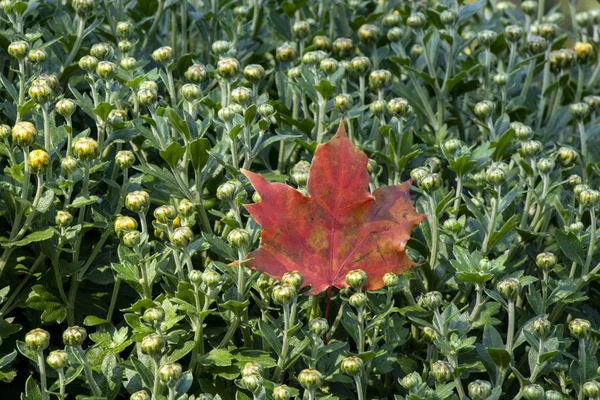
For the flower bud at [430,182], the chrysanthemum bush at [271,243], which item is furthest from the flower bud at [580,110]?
the flower bud at [430,182]

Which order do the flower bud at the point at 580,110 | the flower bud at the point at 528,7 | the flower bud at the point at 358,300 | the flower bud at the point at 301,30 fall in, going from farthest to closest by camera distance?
the flower bud at the point at 528,7, the flower bud at the point at 301,30, the flower bud at the point at 580,110, the flower bud at the point at 358,300

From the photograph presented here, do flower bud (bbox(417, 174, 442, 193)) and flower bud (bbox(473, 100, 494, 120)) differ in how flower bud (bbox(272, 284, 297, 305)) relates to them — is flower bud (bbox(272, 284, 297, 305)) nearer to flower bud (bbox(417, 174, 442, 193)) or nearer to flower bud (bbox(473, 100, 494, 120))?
flower bud (bbox(417, 174, 442, 193))

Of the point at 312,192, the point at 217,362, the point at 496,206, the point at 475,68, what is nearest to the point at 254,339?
the point at 217,362

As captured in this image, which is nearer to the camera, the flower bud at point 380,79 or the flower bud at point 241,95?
the flower bud at point 241,95

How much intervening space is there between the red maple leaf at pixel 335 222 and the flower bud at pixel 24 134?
0.35m

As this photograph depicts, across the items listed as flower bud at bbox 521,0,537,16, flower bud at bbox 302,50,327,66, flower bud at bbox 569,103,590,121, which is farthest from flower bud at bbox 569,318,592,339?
flower bud at bbox 521,0,537,16

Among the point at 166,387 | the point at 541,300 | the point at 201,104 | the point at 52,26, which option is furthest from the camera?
the point at 52,26

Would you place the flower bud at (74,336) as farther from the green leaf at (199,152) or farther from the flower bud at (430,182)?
the flower bud at (430,182)

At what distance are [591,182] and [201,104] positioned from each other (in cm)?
81

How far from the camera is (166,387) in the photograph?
1.38 m

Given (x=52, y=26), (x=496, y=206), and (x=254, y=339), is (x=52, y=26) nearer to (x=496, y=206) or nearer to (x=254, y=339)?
(x=254, y=339)

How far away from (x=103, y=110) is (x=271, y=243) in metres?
0.38

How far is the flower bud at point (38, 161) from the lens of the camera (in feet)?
4.67

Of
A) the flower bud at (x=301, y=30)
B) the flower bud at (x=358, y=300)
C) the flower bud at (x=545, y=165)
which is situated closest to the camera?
the flower bud at (x=358, y=300)
